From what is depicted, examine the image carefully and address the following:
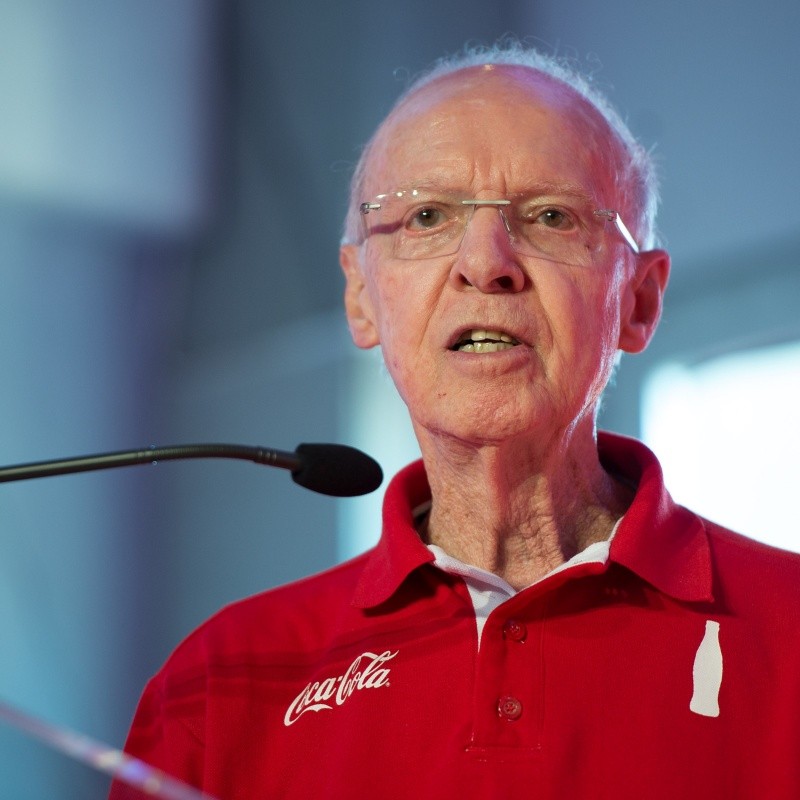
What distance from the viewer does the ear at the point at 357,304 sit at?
1.84 metres

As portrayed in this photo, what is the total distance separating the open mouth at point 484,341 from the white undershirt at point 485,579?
291mm

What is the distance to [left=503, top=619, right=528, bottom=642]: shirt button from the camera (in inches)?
56.6

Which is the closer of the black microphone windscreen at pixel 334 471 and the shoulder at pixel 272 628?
the black microphone windscreen at pixel 334 471

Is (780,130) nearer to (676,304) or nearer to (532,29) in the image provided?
(676,304)

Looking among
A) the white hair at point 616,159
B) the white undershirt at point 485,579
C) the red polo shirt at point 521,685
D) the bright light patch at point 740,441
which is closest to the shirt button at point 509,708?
the red polo shirt at point 521,685

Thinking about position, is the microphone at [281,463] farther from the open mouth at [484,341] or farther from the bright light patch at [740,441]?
the bright light patch at [740,441]

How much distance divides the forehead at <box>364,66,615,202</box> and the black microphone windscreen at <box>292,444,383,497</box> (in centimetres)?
50

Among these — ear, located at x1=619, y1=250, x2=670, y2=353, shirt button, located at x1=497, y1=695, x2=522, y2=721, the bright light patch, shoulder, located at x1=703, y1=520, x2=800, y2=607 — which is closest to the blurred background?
the bright light patch

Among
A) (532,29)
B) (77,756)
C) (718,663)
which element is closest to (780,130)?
(532,29)

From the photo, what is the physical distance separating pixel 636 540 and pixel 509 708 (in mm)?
288

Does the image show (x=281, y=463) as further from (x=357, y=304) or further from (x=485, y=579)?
(x=357, y=304)

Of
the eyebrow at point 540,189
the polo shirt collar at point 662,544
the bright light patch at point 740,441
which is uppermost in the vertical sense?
the eyebrow at point 540,189

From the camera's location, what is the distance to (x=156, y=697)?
1.71 meters

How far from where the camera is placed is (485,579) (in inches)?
60.9
